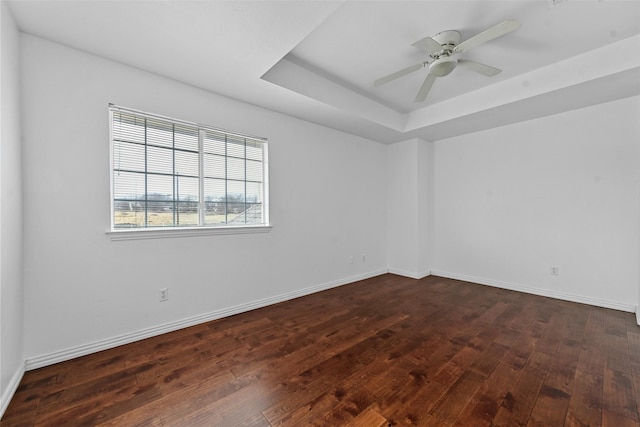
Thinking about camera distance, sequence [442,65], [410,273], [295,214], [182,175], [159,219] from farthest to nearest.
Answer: [410,273] < [295,214] < [182,175] < [159,219] < [442,65]

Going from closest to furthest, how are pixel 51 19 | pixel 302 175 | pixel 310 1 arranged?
pixel 310 1, pixel 51 19, pixel 302 175

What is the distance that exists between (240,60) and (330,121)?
167 cm

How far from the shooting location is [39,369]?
6.48 feet

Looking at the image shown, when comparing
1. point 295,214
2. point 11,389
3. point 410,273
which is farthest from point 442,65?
point 11,389

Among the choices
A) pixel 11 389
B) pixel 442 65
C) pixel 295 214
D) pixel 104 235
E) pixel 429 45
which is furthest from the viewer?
pixel 295 214

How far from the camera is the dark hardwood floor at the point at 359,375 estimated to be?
5.02 feet

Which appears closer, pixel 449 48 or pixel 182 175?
pixel 449 48

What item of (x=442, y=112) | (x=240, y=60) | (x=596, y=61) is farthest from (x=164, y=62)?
(x=596, y=61)

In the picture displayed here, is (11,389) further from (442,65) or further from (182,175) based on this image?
(442,65)

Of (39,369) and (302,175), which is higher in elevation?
(302,175)

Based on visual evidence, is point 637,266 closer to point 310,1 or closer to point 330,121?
point 330,121

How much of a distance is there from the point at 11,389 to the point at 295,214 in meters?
2.77

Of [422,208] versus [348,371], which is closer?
[348,371]

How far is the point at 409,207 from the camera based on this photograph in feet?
15.4
